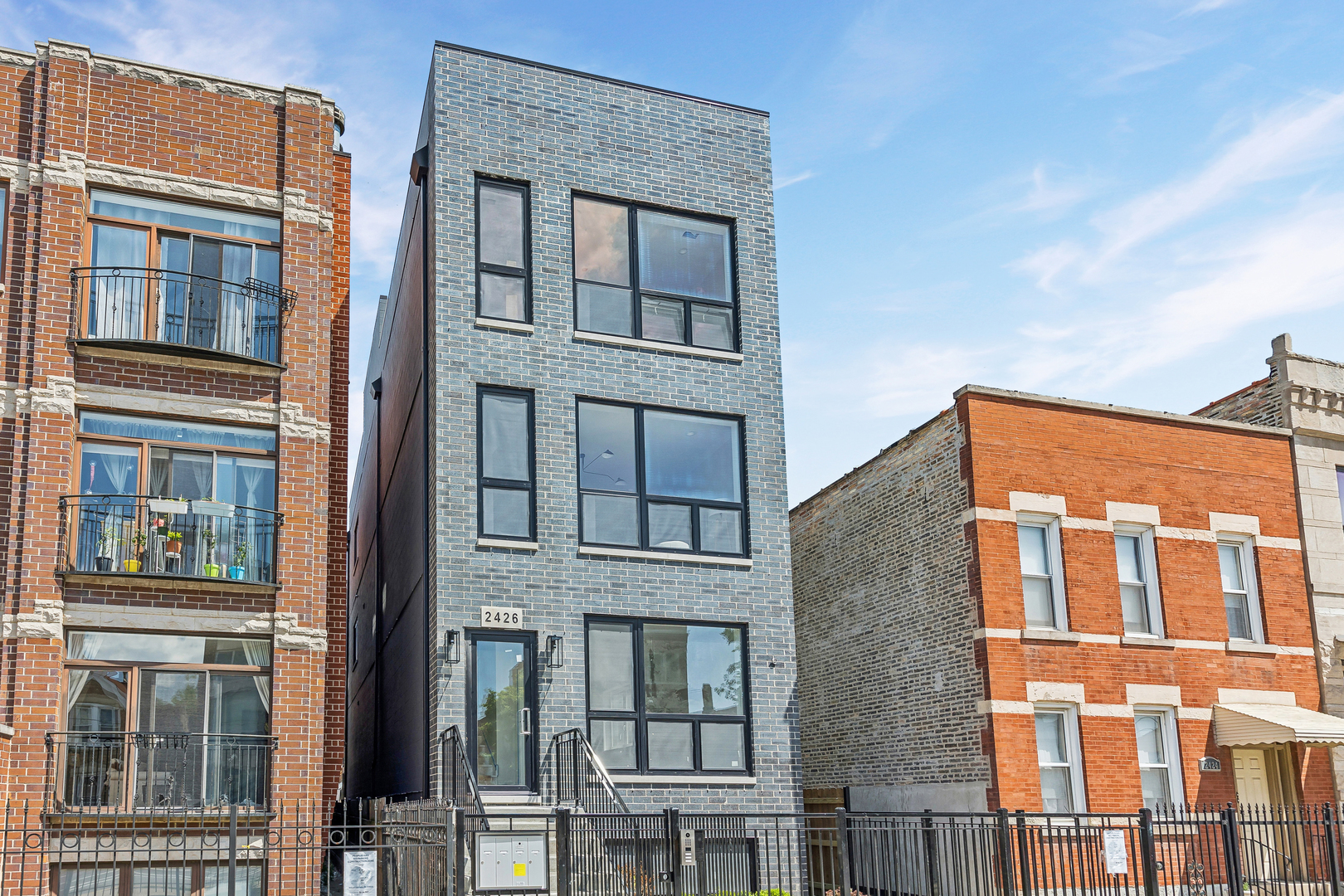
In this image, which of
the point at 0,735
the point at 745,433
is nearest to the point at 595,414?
the point at 745,433

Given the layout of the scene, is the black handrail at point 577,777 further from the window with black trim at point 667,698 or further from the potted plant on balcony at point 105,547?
the potted plant on balcony at point 105,547

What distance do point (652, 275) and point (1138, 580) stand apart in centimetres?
998

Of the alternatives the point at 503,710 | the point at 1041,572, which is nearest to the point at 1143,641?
the point at 1041,572

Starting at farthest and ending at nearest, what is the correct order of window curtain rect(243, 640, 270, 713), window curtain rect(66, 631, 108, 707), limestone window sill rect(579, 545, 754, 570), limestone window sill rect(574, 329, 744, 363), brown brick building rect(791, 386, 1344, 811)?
1. brown brick building rect(791, 386, 1344, 811)
2. limestone window sill rect(574, 329, 744, 363)
3. limestone window sill rect(579, 545, 754, 570)
4. window curtain rect(243, 640, 270, 713)
5. window curtain rect(66, 631, 108, 707)

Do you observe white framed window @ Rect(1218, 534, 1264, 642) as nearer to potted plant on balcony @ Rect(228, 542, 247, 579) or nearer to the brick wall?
the brick wall

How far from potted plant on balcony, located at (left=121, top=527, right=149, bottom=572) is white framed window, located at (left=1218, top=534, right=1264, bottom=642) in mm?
17916

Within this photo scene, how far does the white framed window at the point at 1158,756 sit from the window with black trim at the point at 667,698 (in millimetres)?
6971

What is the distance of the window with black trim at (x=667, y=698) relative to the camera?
18.1 metres

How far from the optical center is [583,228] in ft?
66.2

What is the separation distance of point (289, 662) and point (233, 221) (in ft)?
22.7

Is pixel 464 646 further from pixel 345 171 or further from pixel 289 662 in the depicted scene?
pixel 345 171

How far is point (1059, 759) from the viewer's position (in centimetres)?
2008

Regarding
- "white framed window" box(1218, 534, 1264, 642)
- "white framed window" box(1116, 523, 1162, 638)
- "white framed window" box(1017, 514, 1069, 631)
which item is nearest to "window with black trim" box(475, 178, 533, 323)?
"white framed window" box(1017, 514, 1069, 631)

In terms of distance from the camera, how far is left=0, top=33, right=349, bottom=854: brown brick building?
16844 millimetres
